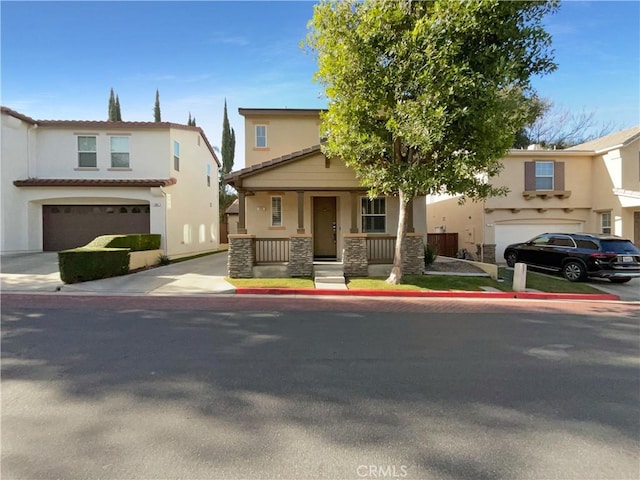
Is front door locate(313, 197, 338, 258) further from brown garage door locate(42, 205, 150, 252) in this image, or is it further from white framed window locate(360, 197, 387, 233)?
brown garage door locate(42, 205, 150, 252)

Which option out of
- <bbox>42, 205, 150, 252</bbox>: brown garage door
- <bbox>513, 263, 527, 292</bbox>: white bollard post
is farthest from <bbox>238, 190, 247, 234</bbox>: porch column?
<bbox>513, 263, 527, 292</bbox>: white bollard post

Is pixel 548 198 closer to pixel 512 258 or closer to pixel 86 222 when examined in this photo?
pixel 512 258

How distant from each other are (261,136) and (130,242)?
7.02 m

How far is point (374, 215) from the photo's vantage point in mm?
14773

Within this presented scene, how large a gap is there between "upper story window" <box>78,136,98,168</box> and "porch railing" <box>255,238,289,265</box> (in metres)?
10.2

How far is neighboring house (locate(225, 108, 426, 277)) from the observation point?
41.6ft

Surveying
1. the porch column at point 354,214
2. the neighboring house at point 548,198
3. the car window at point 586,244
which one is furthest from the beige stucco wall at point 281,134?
the car window at point 586,244

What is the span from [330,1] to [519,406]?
33.3ft

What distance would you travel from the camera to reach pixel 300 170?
1309cm

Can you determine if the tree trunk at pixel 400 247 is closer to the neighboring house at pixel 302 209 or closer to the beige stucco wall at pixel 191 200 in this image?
the neighboring house at pixel 302 209

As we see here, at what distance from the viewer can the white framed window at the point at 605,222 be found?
57.0 feet

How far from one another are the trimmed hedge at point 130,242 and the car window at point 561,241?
52.7ft

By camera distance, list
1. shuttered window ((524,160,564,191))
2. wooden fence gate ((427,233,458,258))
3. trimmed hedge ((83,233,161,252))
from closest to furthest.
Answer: trimmed hedge ((83,233,161,252)) → shuttered window ((524,160,564,191)) → wooden fence gate ((427,233,458,258))

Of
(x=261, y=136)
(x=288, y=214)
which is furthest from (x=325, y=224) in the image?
(x=261, y=136)
